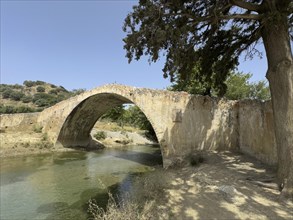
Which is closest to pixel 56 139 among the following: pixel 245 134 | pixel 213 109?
pixel 213 109

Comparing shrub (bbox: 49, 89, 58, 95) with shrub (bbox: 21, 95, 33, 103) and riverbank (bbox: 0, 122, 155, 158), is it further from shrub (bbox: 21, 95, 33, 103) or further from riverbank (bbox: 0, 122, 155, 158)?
riverbank (bbox: 0, 122, 155, 158)

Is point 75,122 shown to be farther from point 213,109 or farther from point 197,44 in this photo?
point 197,44

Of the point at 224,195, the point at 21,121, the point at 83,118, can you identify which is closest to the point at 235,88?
the point at 83,118

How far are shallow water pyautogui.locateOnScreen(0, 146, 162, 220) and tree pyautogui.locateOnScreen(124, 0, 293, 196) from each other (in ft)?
16.6

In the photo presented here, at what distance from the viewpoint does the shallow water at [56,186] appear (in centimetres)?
700

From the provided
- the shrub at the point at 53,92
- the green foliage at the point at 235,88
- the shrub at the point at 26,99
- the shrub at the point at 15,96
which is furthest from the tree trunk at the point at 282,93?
the shrub at the point at 53,92

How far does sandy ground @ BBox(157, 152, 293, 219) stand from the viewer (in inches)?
204

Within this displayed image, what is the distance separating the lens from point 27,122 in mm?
23984

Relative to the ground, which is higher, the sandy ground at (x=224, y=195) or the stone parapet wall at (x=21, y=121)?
the stone parapet wall at (x=21, y=121)

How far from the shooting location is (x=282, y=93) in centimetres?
624

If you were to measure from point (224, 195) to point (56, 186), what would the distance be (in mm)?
6989

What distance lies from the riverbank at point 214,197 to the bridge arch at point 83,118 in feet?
36.1

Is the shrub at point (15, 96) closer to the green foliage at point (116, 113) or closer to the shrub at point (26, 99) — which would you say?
the shrub at point (26, 99)

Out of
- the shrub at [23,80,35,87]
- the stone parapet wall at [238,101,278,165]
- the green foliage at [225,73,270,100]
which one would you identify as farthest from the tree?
the shrub at [23,80,35,87]
